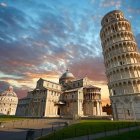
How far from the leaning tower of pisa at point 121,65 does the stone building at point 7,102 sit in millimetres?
130489

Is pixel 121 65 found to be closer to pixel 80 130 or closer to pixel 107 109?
pixel 80 130

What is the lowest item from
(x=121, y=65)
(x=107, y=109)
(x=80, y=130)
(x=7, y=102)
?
(x=80, y=130)

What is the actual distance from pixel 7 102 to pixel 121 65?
449 feet

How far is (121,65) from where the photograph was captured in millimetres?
47031

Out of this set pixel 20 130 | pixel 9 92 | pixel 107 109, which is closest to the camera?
pixel 20 130

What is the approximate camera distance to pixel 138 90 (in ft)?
142

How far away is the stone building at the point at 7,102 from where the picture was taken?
14736 centimetres

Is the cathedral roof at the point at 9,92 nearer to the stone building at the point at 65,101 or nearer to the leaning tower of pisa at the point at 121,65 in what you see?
the stone building at the point at 65,101

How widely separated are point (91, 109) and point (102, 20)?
4109 cm

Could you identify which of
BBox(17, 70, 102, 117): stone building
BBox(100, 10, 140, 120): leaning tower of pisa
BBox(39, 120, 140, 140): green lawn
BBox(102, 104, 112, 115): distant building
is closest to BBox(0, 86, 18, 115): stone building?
BBox(17, 70, 102, 117): stone building

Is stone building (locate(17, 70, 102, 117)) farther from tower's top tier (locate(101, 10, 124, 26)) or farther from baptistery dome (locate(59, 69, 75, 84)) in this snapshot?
tower's top tier (locate(101, 10, 124, 26))

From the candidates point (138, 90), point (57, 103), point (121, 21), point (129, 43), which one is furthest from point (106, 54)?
point (57, 103)

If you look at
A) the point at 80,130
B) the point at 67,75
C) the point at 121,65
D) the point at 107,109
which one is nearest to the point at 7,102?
the point at 67,75

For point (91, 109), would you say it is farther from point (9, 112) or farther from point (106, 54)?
point (9, 112)
